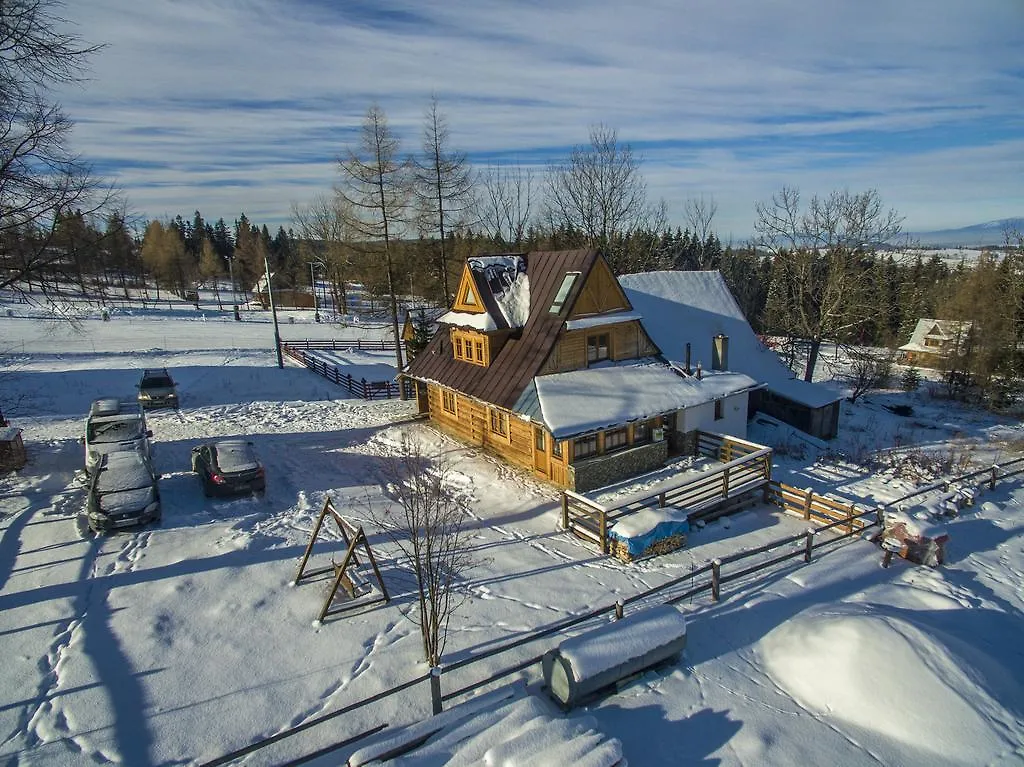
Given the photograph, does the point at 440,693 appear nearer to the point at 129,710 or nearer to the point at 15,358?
the point at 129,710

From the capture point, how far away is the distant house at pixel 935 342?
3897cm

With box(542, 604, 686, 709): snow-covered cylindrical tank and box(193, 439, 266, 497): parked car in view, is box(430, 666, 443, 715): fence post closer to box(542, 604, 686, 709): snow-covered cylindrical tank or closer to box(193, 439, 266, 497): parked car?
box(542, 604, 686, 709): snow-covered cylindrical tank

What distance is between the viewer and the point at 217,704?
853cm

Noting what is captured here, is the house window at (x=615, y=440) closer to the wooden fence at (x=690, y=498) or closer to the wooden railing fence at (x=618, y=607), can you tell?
the wooden fence at (x=690, y=498)

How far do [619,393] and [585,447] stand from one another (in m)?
2.20

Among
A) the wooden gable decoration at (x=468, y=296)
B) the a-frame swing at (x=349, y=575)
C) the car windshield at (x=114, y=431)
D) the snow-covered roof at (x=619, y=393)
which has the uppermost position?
the wooden gable decoration at (x=468, y=296)

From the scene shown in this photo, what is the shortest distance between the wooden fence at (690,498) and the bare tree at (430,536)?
9.92ft

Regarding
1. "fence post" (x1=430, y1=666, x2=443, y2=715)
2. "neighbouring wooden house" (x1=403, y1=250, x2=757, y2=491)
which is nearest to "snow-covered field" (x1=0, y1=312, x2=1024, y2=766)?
"fence post" (x1=430, y1=666, x2=443, y2=715)

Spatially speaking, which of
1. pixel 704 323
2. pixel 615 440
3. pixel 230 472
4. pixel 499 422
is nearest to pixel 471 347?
pixel 499 422

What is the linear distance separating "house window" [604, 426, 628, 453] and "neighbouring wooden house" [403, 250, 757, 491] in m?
0.04

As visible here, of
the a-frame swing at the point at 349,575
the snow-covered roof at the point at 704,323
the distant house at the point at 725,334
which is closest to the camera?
the a-frame swing at the point at 349,575

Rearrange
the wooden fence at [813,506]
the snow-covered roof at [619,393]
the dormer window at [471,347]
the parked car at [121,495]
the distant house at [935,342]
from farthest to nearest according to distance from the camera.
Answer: the distant house at [935,342], the dormer window at [471,347], the snow-covered roof at [619,393], the wooden fence at [813,506], the parked car at [121,495]

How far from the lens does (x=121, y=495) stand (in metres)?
13.9

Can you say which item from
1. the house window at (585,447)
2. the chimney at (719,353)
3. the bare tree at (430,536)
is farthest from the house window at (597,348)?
the bare tree at (430,536)
